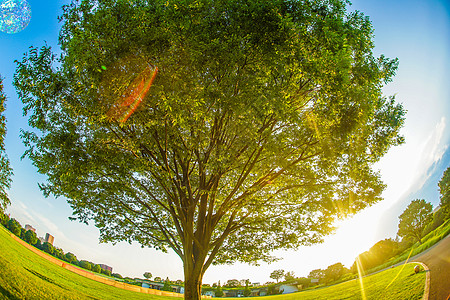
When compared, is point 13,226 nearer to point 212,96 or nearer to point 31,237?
point 31,237

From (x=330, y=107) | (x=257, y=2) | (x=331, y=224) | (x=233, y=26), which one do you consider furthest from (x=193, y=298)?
(x=257, y=2)

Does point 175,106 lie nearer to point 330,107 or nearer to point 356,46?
point 330,107

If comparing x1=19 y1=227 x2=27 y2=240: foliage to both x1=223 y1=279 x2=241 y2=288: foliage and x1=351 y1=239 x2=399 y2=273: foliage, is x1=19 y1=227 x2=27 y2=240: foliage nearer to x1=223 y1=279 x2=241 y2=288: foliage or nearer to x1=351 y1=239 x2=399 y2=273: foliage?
x1=223 y1=279 x2=241 y2=288: foliage

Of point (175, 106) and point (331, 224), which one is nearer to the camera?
point (175, 106)

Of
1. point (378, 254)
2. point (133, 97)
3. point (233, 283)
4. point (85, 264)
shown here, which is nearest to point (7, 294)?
point (133, 97)

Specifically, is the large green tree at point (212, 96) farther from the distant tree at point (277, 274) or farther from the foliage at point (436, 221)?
the distant tree at point (277, 274)

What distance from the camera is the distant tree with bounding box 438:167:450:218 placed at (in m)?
10.6

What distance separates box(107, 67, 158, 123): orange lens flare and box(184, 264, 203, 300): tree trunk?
7.88 meters

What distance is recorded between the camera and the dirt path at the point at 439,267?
10.3 m

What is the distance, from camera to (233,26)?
683 centimetres

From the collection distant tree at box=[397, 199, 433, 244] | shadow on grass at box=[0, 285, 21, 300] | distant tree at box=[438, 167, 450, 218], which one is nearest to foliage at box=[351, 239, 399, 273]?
distant tree at box=[397, 199, 433, 244]

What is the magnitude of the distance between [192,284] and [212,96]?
8871 millimetres

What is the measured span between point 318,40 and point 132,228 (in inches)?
561

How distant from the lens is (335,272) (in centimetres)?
5484
